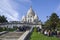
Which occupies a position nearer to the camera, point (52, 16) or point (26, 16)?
point (52, 16)

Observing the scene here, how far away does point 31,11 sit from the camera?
142 metres

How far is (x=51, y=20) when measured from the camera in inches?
3246

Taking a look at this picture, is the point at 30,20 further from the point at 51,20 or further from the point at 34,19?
the point at 51,20

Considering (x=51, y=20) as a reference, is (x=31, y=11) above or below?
above

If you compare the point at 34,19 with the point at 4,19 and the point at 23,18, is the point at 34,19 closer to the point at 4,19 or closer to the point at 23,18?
the point at 23,18

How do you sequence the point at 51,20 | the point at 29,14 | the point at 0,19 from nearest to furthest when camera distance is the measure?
the point at 51,20, the point at 0,19, the point at 29,14

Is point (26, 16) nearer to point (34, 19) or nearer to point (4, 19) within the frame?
point (34, 19)

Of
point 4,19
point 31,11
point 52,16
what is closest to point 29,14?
point 31,11

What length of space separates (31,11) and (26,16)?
547 cm

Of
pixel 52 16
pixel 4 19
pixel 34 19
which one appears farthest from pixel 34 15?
pixel 52 16

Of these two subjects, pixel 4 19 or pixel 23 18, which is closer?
pixel 4 19

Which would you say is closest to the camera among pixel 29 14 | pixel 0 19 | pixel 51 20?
pixel 51 20

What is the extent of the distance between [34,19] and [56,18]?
2327 inches

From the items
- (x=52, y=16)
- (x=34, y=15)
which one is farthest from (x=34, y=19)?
(x=52, y=16)
